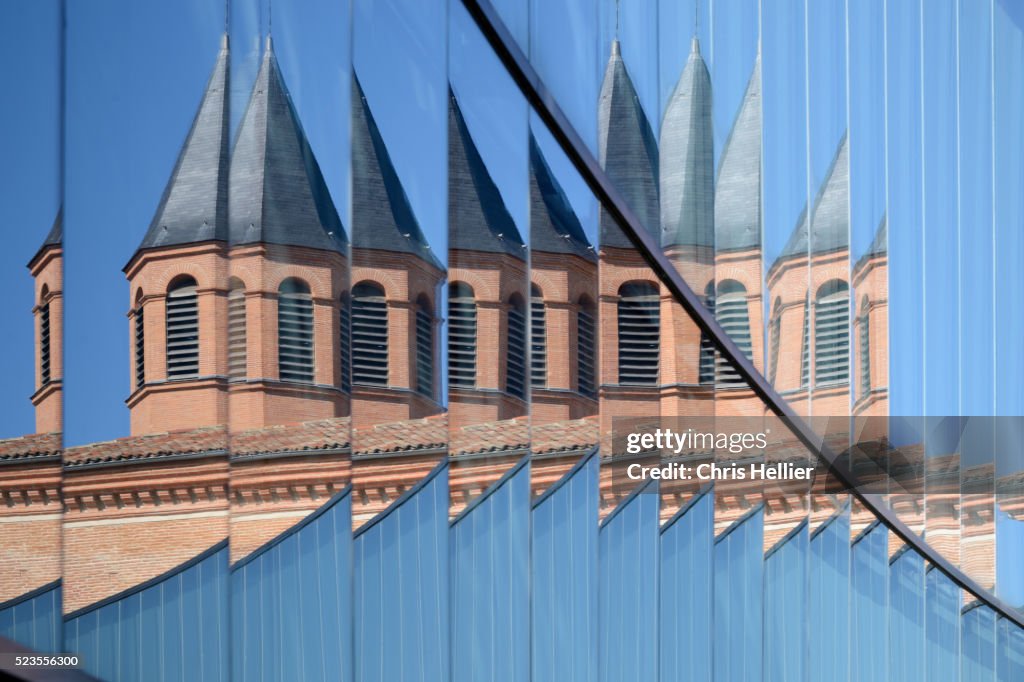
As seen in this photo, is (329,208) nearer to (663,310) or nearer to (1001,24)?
(663,310)

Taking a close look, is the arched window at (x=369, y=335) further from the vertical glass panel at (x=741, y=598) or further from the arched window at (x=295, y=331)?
the vertical glass panel at (x=741, y=598)

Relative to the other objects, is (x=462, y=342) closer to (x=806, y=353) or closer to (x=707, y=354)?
(x=707, y=354)

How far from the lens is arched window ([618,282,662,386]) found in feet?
7.41

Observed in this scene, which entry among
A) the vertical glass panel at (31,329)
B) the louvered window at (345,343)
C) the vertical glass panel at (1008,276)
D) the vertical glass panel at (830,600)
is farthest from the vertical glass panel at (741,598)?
the vertical glass panel at (31,329)

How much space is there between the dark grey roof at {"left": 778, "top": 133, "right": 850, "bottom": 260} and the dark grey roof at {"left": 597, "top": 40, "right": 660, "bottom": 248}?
15.8 inches

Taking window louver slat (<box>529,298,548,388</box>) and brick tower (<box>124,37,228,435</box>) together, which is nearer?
brick tower (<box>124,37,228,435</box>)

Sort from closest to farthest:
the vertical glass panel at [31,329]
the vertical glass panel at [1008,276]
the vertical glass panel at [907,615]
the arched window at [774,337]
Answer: the vertical glass panel at [31,329]
the arched window at [774,337]
the vertical glass panel at [907,615]
the vertical glass panel at [1008,276]

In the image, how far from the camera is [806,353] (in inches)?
98.2

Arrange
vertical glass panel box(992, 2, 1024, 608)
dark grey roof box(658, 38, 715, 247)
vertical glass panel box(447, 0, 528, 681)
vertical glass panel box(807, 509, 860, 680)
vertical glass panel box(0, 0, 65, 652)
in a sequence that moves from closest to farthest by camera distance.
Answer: vertical glass panel box(0, 0, 65, 652) < vertical glass panel box(447, 0, 528, 681) < dark grey roof box(658, 38, 715, 247) < vertical glass panel box(807, 509, 860, 680) < vertical glass panel box(992, 2, 1024, 608)

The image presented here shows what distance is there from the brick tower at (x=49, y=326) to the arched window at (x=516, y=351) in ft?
2.47

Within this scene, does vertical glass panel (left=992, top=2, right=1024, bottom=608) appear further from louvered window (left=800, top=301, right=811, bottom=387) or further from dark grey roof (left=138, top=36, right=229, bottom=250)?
dark grey roof (left=138, top=36, right=229, bottom=250)

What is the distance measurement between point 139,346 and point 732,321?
117 centimetres

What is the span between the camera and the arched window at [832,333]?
8.27 feet

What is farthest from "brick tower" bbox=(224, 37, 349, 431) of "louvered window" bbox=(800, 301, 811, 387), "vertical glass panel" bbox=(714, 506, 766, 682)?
"louvered window" bbox=(800, 301, 811, 387)
